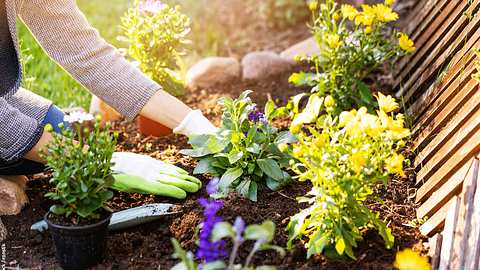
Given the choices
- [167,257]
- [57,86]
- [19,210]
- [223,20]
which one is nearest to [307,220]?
[167,257]

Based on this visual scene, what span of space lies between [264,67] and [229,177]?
1.39 meters

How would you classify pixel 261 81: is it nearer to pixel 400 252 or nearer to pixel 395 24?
pixel 395 24

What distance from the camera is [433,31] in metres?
3.04

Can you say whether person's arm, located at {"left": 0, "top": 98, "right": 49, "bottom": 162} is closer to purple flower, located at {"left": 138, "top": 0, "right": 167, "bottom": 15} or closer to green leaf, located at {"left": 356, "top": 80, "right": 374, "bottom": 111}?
purple flower, located at {"left": 138, "top": 0, "right": 167, "bottom": 15}

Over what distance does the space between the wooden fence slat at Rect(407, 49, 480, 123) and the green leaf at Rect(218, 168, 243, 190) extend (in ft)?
2.53

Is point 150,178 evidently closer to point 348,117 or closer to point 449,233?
point 348,117

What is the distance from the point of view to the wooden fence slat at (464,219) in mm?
1984

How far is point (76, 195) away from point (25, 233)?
1.53 feet

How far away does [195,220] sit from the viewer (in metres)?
2.35

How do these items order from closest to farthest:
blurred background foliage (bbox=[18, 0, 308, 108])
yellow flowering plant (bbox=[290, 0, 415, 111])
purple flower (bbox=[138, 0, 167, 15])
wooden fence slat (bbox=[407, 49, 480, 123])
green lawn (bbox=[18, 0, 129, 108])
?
wooden fence slat (bbox=[407, 49, 480, 123])
yellow flowering plant (bbox=[290, 0, 415, 111])
purple flower (bbox=[138, 0, 167, 15])
green lawn (bbox=[18, 0, 129, 108])
blurred background foliage (bbox=[18, 0, 308, 108])

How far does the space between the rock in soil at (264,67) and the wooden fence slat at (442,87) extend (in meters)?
0.99

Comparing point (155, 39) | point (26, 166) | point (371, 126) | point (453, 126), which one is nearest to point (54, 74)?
point (155, 39)

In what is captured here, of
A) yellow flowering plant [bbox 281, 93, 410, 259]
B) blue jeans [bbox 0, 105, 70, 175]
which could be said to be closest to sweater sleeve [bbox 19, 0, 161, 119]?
blue jeans [bbox 0, 105, 70, 175]

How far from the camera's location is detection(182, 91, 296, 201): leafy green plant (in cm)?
246
